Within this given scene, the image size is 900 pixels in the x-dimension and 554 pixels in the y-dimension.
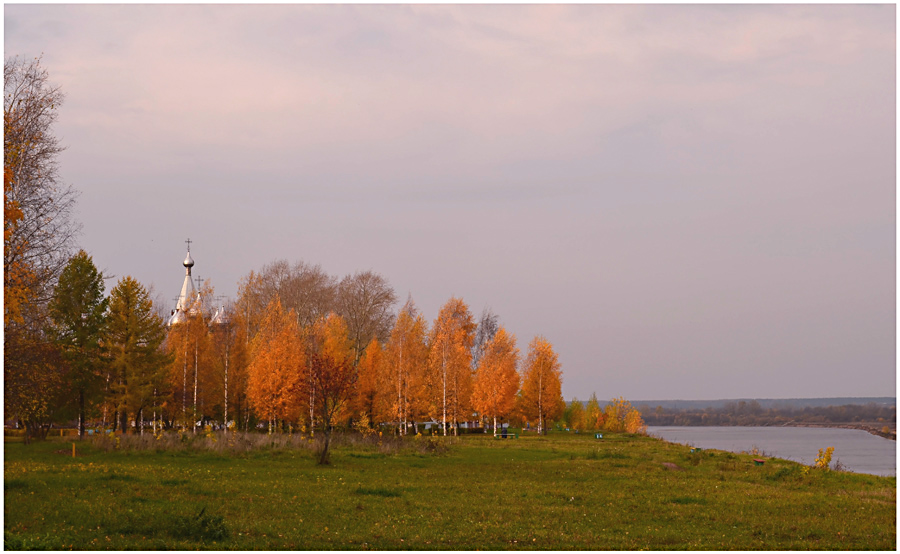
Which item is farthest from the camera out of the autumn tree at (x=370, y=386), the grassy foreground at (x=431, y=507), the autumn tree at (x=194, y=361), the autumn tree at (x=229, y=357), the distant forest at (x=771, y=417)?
the distant forest at (x=771, y=417)

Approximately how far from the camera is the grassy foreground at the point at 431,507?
11.9 m

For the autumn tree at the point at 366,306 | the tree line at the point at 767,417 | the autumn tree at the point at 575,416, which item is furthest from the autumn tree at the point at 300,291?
the tree line at the point at 767,417

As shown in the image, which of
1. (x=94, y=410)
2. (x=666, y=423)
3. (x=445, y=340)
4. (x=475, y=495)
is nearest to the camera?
(x=475, y=495)

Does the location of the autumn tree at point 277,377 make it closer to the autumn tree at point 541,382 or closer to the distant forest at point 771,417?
the autumn tree at point 541,382

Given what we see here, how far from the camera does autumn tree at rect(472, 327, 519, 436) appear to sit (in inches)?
2184

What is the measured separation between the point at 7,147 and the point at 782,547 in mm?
19053

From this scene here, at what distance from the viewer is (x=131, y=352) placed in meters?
42.9

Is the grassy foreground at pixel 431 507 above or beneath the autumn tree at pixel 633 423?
above

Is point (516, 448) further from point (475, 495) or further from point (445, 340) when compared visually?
point (475, 495)

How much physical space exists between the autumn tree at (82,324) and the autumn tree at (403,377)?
18523 mm

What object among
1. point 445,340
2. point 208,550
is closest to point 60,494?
point 208,550

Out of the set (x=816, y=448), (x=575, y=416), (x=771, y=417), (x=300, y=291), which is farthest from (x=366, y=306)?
(x=771, y=417)

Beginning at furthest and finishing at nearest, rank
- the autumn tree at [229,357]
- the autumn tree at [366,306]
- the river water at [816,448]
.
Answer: the autumn tree at [366,306] → the autumn tree at [229,357] → the river water at [816,448]

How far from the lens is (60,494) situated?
15.6m
